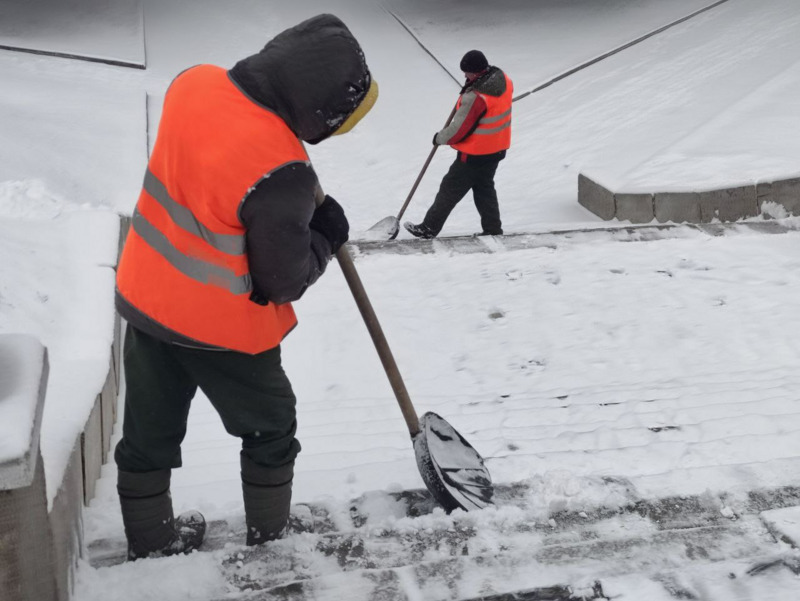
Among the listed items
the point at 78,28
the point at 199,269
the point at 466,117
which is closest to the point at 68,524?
the point at 199,269

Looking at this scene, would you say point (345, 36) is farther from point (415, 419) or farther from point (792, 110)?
point (792, 110)

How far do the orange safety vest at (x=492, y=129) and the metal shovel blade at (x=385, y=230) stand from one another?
83cm

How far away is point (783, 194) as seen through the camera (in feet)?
18.8

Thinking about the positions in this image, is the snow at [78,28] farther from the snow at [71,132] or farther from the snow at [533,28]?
the snow at [533,28]

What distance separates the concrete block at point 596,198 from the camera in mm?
6312

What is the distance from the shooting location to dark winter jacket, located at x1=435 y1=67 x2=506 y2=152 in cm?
569

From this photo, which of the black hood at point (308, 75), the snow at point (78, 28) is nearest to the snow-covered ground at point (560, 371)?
the black hood at point (308, 75)

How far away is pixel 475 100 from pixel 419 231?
113 centimetres

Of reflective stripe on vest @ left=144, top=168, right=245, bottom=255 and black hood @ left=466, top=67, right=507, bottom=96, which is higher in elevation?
reflective stripe on vest @ left=144, top=168, right=245, bottom=255

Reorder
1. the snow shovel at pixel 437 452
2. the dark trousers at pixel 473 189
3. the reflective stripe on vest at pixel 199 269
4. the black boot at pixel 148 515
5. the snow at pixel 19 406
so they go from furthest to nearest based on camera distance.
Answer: the dark trousers at pixel 473 189, the snow shovel at pixel 437 452, the black boot at pixel 148 515, the reflective stripe on vest at pixel 199 269, the snow at pixel 19 406

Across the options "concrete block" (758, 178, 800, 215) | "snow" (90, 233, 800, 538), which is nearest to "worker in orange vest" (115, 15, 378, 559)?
"snow" (90, 233, 800, 538)

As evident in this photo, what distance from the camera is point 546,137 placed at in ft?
28.0

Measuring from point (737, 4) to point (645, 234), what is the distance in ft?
26.0

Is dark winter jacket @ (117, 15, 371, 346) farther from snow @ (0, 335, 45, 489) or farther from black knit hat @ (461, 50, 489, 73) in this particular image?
black knit hat @ (461, 50, 489, 73)
